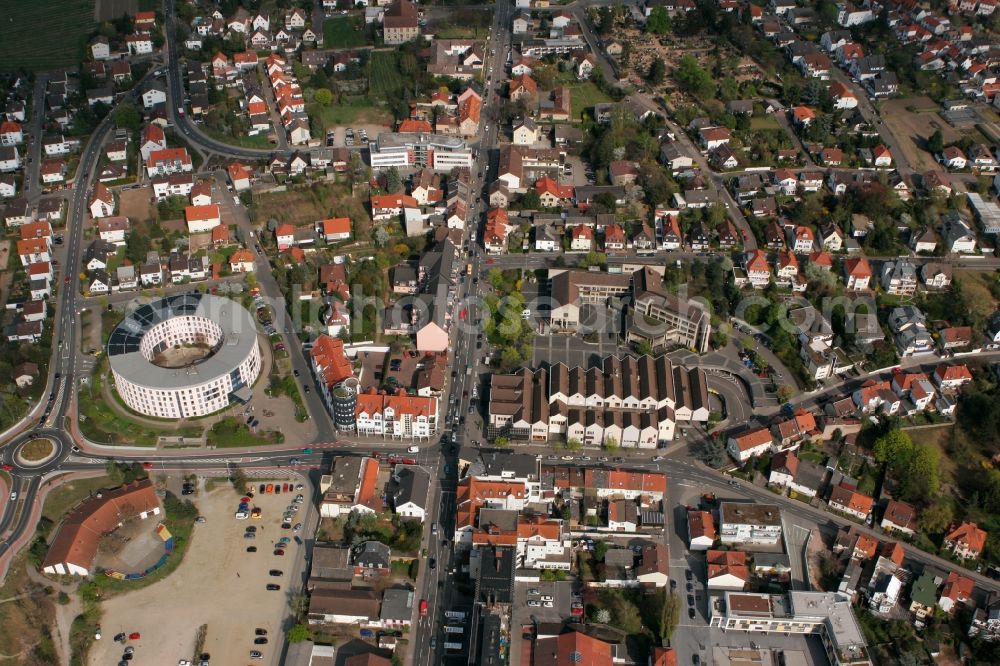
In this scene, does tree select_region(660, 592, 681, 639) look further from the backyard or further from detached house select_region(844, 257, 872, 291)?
the backyard

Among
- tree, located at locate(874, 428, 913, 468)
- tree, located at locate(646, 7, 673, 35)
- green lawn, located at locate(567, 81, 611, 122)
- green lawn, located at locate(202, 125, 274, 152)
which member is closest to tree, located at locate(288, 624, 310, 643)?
tree, located at locate(874, 428, 913, 468)

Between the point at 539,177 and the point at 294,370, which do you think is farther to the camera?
the point at 539,177

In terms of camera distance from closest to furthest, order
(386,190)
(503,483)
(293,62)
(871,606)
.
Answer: (871,606) < (503,483) < (386,190) < (293,62)

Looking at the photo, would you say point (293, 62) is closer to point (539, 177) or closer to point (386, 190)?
point (386, 190)

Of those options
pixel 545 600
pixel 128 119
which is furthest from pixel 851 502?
pixel 128 119

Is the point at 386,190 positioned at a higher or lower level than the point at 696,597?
higher

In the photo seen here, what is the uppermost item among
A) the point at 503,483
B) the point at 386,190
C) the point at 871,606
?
the point at 386,190

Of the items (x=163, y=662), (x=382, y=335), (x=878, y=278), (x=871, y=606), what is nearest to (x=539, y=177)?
(x=382, y=335)

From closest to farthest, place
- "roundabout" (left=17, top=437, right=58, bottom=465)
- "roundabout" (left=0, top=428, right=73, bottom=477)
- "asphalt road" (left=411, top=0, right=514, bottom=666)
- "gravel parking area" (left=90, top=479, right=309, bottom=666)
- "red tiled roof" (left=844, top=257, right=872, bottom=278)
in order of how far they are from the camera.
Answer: "gravel parking area" (left=90, top=479, right=309, bottom=666), "asphalt road" (left=411, top=0, right=514, bottom=666), "roundabout" (left=0, top=428, right=73, bottom=477), "roundabout" (left=17, top=437, right=58, bottom=465), "red tiled roof" (left=844, top=257, right=872, bottom=278)

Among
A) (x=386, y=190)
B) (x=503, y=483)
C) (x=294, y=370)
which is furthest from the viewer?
(x=386, y=190)
